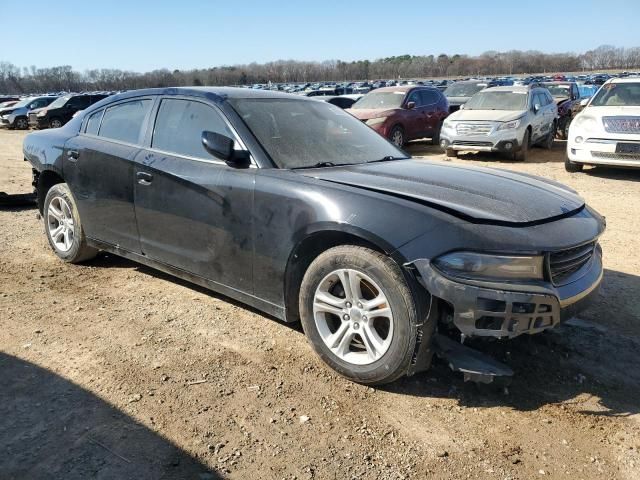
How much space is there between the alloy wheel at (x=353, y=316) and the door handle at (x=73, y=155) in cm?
286

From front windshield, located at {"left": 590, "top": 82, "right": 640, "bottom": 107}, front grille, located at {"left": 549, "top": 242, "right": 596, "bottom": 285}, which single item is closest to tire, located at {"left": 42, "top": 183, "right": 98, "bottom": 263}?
front grille, located at {"left": 549, "top": 242, "right": 596, "bottom": 285}

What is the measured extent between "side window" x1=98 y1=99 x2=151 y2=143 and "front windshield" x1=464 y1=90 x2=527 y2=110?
33.3 feet

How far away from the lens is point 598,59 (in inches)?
4700

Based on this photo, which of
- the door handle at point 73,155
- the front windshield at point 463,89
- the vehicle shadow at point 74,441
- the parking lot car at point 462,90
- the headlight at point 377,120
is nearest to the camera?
the vehicle shadow at point 74,441

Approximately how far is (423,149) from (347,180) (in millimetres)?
12940

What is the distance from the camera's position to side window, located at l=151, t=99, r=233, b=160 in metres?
3.76

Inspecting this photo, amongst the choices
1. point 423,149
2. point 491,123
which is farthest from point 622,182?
point 423,149

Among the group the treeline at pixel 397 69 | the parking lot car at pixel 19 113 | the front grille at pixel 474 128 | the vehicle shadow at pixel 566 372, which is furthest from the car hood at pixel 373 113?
the treeline at pixel 397 69

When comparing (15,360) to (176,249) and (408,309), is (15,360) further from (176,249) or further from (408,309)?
(408,309)

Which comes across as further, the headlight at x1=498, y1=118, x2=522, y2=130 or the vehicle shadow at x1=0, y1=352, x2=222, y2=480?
the headlight at x1=498, y1=118, x2=522, y2=130

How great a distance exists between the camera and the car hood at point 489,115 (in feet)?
39.2

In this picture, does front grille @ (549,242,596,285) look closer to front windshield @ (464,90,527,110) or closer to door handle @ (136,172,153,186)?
door handle @ (136,172,153,186)

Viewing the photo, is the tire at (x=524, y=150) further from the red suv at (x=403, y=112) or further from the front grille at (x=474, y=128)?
the red suv at (x=403, y=112)

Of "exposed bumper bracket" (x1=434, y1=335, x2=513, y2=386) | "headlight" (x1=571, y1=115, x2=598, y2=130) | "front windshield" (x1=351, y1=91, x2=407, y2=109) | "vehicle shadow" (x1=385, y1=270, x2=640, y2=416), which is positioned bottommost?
"vehicle shadow" (x1=385, y1=270, x2=640, y2=416)
